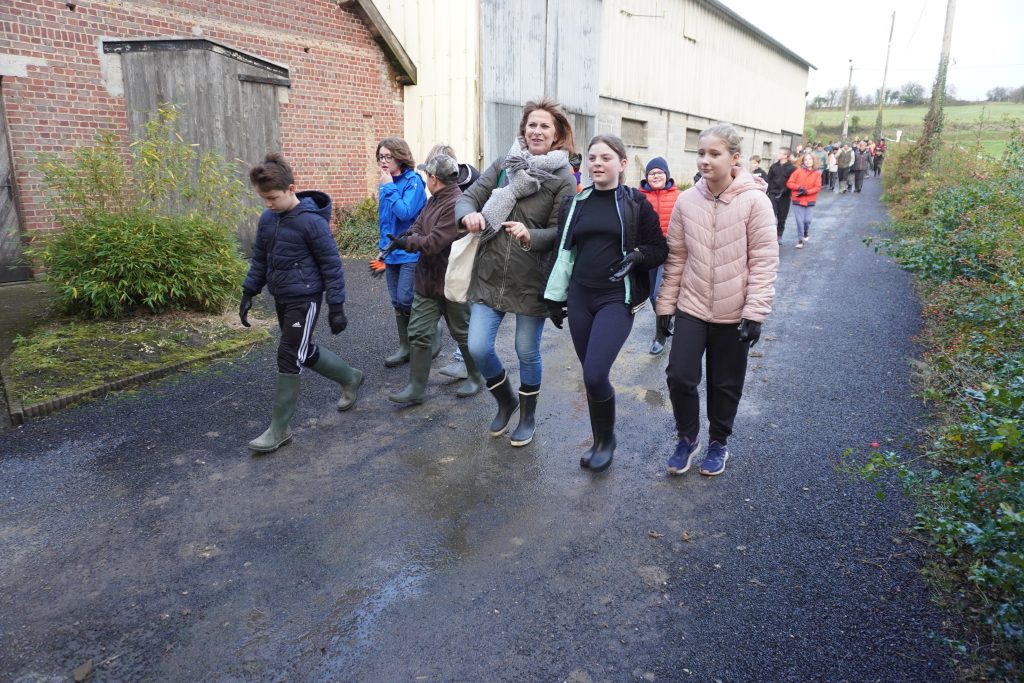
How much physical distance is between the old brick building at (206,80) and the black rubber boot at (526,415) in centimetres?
576

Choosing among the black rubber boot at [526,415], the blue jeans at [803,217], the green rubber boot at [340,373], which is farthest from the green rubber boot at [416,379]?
the blue jeans at [803,217]

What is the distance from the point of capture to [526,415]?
4508 mm

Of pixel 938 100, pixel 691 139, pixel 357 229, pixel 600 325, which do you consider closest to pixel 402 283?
pixel 600 325

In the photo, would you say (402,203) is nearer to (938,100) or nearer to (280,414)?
(280,414)

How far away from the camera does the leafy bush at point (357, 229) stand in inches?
475

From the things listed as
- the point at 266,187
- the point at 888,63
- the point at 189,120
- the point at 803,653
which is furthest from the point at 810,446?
the point at 888,63

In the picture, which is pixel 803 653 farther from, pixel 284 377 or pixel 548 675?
pixel 284 377

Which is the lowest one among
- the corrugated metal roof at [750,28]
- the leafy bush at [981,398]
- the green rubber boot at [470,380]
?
the green rubber boot at [470,380]

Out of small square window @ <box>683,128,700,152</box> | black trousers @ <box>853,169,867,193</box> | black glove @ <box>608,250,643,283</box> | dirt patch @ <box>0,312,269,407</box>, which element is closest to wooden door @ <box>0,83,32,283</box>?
dirt patch @ <box>0,312,269,407</box>

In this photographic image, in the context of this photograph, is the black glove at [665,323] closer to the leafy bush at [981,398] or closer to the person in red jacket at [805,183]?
the leafy bush at [981,398]

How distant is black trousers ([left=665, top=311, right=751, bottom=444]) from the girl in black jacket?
0.32 metres

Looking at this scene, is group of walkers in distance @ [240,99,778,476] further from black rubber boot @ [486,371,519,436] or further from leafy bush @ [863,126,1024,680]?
leafy bush @ [863,126,1024,680]

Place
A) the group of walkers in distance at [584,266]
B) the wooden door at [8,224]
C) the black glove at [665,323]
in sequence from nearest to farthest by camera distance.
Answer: the group of walkers in distance at [584,266], the black glove at [665,323], the wooden door at [8,224]

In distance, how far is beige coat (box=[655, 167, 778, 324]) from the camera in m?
3.54
